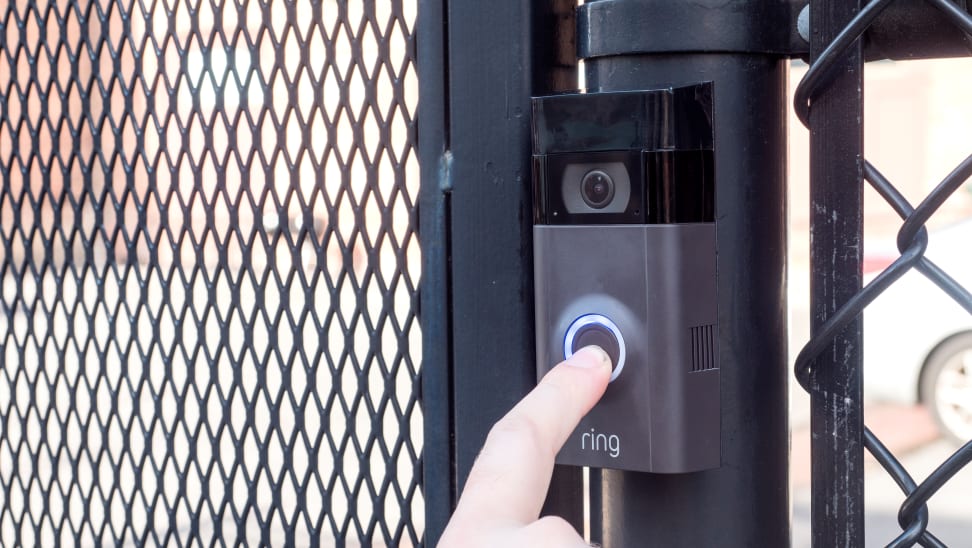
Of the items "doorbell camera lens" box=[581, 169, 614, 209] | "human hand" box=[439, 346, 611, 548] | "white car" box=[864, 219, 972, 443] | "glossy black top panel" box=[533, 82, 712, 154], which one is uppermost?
"glossy black top panel" box=[533, 82, 712, 154]

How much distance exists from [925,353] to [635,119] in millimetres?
5705

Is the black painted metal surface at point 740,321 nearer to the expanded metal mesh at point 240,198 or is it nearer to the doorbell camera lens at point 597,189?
the doorbell camera lens at point 597,189

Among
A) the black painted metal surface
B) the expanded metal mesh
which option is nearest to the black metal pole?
the black painted metal surface

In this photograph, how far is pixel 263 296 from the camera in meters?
1.05

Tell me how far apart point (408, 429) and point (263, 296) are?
0.67 feet

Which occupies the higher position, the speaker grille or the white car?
the speaker grille

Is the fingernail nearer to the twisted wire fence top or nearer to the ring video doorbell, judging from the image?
the ring video doorbell

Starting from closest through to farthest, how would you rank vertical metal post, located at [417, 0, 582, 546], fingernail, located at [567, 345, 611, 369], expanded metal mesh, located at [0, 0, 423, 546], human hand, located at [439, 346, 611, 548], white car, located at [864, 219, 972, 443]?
human hand, located at [439, 346, 611, 548] → fingernail, located at [567, 345, 611, 369] → vertical metal post, located at [417, 0, 582, 546] → expanded metal mesh, located at [0, 0, 423, 546] → white car, located at [864, 219, 972, 443]

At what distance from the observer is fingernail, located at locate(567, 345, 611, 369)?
0.62 m

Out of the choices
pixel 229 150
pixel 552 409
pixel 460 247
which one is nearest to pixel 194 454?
pixel 229 150

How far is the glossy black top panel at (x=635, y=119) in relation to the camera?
0.65 metres

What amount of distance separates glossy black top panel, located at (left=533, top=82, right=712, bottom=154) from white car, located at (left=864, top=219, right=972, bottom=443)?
204 inches

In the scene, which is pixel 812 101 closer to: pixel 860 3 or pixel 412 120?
pixel 860 3

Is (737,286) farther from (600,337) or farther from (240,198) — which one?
(240,198)
